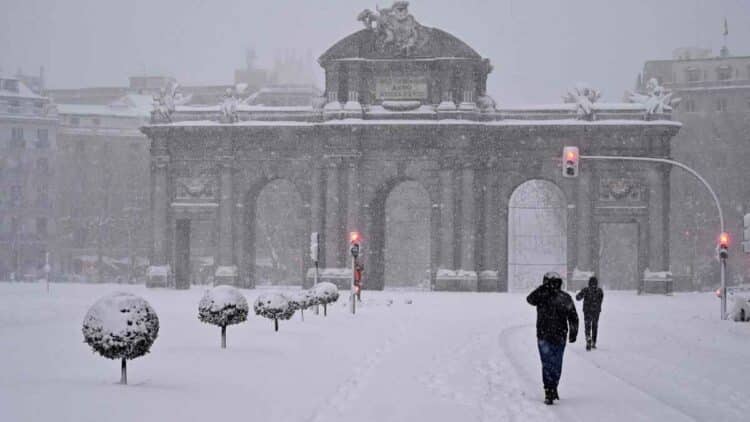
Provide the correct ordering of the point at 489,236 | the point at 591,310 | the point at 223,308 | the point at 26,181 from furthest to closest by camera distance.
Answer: the point at 26,181
the point at 489,236
the point at 591,310
the point at 223,308

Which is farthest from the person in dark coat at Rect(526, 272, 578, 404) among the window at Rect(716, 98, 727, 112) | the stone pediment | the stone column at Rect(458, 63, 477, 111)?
the window at Rect(716, 98, 727, 112)

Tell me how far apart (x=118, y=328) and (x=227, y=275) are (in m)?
45.4

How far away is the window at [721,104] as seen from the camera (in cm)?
9381

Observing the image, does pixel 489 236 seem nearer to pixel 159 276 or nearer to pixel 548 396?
pixel 159 276

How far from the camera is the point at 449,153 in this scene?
195ft

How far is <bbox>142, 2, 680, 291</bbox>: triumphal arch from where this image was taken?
5881 cm

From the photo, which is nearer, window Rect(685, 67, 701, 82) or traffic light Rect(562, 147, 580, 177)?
traffic light Rect(562, 147, 580, 177)

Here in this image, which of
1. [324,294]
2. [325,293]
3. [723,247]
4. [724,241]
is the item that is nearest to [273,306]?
[324,294]

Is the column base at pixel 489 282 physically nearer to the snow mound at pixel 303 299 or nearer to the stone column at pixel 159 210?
the stone column at pixel 159 210

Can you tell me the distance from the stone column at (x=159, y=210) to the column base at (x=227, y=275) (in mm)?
2957

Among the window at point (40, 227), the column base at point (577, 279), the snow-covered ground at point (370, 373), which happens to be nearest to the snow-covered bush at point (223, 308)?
the snow-covered ground at point (370, 373)

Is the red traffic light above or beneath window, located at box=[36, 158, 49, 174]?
beneath

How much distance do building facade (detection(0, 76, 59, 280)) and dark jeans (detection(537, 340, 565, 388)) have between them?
8090 cm

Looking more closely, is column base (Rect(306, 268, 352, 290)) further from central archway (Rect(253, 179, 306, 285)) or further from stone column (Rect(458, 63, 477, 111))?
central archway (Rect(253, 179, 306, 285))
